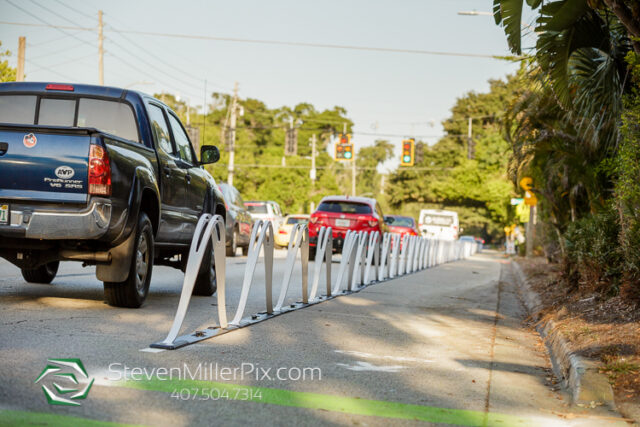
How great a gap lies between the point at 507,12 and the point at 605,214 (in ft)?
10.1

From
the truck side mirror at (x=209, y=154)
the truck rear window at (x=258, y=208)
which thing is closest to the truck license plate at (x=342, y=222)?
the truck rear window at (x=258, y=208)

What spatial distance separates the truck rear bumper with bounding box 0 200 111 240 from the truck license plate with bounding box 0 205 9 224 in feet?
0.11

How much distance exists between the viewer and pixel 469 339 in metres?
7.97

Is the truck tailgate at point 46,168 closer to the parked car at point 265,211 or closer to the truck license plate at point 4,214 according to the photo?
the truck license plate at point 4,214

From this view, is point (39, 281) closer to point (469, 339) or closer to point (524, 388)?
point (469, 339)

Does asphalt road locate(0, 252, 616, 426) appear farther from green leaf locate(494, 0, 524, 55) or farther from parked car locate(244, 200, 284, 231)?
parked car locate(244, 200, 284, 231)

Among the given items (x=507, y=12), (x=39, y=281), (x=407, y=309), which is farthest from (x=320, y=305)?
(x=507, y=12)

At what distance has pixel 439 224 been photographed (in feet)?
145

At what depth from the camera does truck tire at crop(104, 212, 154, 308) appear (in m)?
7.85

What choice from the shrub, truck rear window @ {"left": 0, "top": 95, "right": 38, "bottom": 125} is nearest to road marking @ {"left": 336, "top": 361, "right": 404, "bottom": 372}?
the shrub

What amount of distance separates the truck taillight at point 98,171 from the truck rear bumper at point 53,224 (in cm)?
→ 11

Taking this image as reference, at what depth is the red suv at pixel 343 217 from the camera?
20906 mm

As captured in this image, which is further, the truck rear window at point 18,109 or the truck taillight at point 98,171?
the truck rear window at point 18,109

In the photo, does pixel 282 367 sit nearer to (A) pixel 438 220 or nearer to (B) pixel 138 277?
(B) pixel 138 277
